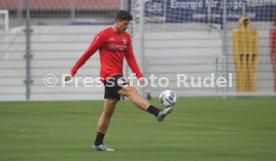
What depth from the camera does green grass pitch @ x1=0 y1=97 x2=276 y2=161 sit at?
11.2 metres

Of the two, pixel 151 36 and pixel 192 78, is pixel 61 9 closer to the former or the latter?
pixel 151 36

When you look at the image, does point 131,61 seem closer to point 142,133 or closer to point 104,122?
point 104,122

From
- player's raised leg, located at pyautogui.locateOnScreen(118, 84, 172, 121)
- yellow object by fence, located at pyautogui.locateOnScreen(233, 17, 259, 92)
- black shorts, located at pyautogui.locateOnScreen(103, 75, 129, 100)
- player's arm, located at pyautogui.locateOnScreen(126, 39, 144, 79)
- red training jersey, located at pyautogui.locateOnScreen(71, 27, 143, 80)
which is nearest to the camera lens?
player's raised leg, located at pyautogui.locateOnScreen(118, 84, 172, 121)

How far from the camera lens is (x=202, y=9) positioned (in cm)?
2575

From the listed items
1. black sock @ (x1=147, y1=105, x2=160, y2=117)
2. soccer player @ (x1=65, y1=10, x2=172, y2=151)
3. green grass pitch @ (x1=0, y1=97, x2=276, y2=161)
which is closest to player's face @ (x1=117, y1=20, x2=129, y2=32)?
soccer player @ (x1=65, y1=10, x2=172, y2=151)

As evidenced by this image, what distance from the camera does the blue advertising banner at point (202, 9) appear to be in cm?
2559

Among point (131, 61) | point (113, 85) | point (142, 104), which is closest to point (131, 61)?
point (131, 61)

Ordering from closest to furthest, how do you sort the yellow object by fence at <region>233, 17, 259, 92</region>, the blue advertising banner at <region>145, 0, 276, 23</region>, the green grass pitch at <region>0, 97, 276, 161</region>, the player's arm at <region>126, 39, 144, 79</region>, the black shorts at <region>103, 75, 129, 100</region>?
the green grass pitch at <region>0, 97, 276, 161</region>
the black shorts at <region>103, 75, 129, 100</region>
the player's arm at <region>126, 39, 144, 79</region>
the yellow object by fence at <region>233, 17, 259, 92</region>
the blue advertising banner at <region>145, 0, 276, 23</region>

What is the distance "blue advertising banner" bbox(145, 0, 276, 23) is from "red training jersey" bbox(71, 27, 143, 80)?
13602 mm

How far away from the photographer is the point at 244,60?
25.6 meters

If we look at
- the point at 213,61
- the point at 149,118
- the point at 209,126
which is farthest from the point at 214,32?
the point at 209,126

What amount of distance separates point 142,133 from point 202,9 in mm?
11784

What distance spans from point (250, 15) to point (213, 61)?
180 centimetres

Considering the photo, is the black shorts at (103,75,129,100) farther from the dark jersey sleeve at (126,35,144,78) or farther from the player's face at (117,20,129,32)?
the player's face at (117,20,129,32)
